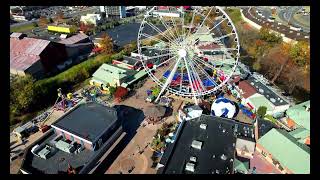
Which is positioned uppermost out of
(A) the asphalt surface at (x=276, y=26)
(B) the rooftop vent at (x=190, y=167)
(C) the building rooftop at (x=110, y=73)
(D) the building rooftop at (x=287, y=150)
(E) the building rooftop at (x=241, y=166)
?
(A) the asphalt surface at (x=276, y=26)

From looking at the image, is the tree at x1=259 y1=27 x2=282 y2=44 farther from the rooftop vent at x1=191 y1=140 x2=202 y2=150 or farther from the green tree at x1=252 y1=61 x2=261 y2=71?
the rooftop vent at x1=191 y1=140 x2=202 y2=150

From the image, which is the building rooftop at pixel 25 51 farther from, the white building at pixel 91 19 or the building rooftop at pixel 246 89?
the building rooftop at pixel 246 89

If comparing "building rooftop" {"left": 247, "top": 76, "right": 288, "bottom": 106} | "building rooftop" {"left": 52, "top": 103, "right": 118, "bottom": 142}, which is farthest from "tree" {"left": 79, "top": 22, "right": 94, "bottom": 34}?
"building rooftop" {"left": 247, "top": 76, "right": 288, "bottom": 106}

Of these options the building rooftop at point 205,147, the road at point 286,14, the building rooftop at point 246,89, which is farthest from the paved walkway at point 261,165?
the road at point 286,14

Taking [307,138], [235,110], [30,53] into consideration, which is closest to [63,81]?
[30,53]

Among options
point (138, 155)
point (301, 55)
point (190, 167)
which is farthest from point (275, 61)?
point (138, 155)

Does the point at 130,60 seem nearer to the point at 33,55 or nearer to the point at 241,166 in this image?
the point at 33,55
